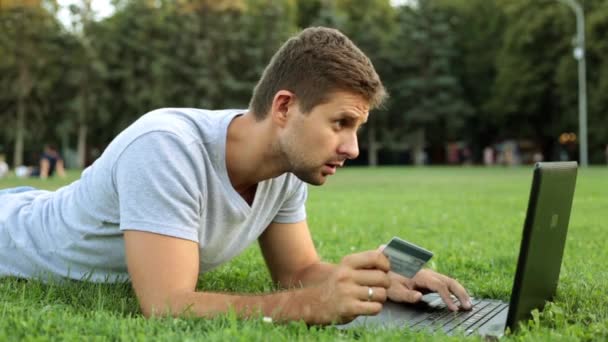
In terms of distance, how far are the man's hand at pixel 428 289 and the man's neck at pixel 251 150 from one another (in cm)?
91

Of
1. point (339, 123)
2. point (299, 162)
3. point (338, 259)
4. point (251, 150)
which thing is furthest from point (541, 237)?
point (338, 259)

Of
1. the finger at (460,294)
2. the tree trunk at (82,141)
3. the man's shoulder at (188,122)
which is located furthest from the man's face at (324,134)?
the tree trunk at (82,141)

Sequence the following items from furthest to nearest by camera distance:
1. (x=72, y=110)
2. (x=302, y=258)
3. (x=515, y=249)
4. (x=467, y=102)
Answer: (x=467, y=102) < (x=72, y=110) < (x=515, y=249) < (x=302, y=258)

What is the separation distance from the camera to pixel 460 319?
351 cm

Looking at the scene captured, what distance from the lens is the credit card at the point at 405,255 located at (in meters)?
2.80

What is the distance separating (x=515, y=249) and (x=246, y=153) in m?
4.12

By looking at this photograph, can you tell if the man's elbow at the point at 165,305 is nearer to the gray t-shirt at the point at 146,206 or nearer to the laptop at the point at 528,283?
the gray t-shirt at the point at 146,206

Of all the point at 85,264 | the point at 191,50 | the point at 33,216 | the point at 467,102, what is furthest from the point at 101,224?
the point at 467,102

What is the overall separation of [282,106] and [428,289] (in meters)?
1.31

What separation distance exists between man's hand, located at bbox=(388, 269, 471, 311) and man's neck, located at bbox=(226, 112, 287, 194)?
2.98 ft

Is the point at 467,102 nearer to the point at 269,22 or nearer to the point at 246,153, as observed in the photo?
the point at 269,22

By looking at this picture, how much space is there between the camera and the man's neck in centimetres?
336

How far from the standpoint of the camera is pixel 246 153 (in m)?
3.38

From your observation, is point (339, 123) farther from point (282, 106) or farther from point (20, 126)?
point (20, 126)
